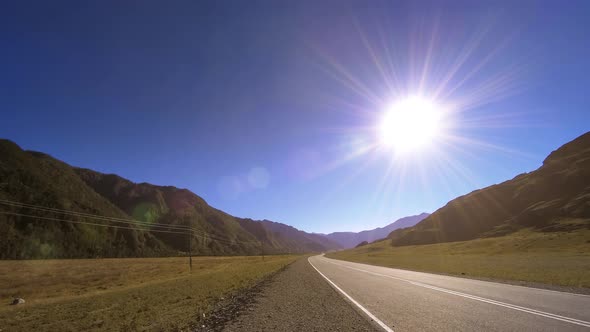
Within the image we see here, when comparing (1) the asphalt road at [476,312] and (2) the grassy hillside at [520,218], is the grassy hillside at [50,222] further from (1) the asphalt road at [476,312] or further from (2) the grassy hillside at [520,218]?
(1) the asphalt road at [476,312]

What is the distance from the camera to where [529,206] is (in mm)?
118062

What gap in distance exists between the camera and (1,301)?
29141 millimetres

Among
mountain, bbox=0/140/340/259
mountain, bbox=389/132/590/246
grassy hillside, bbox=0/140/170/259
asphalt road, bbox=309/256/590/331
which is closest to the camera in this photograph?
Result: asphalt road, bbox=309/256/590/331

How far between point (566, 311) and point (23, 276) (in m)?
66.0

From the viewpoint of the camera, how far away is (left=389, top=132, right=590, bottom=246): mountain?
97938mm

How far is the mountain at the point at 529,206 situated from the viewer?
97938mm

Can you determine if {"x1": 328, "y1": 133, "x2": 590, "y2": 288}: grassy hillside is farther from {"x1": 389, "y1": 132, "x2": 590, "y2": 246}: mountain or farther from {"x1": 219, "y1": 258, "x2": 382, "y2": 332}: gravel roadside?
{"x1": 219, "y1": 258, "x2": 382, "y2": 332}: gravel roadside

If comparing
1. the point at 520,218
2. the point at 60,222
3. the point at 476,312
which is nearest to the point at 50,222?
the point at 60,222

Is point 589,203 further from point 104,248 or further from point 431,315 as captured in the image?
point 104,248

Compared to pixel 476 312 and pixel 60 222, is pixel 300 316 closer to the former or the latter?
pixel 476 312

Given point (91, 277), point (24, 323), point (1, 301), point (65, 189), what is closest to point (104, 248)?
point (65, 189)

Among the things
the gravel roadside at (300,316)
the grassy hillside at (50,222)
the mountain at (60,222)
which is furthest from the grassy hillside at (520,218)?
the grassy hillside at (50,222)

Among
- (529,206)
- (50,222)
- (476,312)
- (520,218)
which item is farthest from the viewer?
(529,206)

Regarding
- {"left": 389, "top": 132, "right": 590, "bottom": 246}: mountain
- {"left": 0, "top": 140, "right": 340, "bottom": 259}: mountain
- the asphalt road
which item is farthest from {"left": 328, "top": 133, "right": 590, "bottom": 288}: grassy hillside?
{"left": 0, "top": 140, "right": 340, "bottom": 259}: mountain
